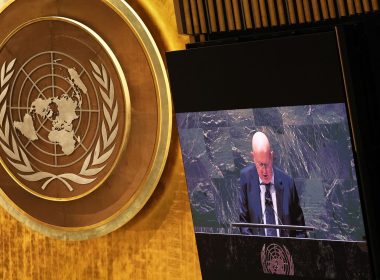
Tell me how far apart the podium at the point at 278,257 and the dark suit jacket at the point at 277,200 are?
0.03 metres

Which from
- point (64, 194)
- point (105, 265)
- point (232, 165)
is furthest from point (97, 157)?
point (232, 165)

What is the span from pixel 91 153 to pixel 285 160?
788mm

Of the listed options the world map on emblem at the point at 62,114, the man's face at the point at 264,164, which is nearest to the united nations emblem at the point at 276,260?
the man's face at the point at 264,164

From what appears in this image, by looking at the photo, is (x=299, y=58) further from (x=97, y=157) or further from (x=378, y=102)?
(x=97, y=157)

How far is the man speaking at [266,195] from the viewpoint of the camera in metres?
1.80

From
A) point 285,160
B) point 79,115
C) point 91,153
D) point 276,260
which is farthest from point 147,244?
point 285,160

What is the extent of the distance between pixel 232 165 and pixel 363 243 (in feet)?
1.24

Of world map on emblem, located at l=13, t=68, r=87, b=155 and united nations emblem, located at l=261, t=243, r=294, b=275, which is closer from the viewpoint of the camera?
united nations emblem, located at l=261, t=243, r=294, b=275

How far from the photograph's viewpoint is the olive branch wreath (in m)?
2.29

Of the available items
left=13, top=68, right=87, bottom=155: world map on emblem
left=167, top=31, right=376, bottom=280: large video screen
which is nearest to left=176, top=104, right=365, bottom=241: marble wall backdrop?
left=167, top=31, right=376, bottom=280: large video screen

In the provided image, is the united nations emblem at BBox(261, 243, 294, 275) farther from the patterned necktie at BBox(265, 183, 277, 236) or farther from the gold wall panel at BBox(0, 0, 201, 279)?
the gold wall panel at BBox(0, 0, 201, 279)

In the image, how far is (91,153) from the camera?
2.34 meters

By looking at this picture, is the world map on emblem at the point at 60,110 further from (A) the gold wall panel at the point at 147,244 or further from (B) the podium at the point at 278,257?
(B) the podium at the point at 278,257

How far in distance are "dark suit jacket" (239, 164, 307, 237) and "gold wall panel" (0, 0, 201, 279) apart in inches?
14.8
